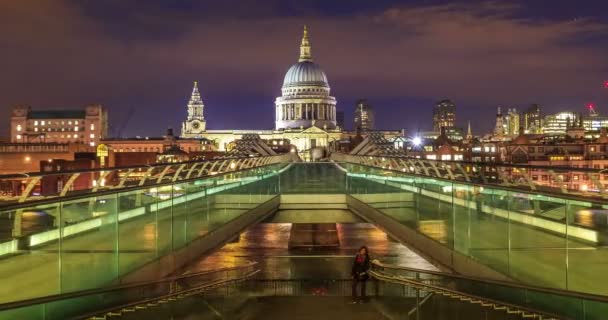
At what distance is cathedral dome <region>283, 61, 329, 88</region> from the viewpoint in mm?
174625

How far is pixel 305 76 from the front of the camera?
176000 millimetres

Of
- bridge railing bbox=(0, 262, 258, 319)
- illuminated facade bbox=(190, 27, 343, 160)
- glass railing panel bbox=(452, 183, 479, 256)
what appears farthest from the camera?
illuminated facade bbox=(190, 27, 343, 160)

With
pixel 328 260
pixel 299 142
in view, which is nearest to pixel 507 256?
pixel 328 260

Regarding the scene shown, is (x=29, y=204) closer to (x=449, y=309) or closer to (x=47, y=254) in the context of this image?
(x=47, y=254)

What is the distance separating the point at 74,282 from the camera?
21.8 feet

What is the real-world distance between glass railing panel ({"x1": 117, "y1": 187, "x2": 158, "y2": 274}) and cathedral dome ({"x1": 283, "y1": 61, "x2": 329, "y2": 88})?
166008 mm

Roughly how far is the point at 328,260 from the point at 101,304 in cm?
2390

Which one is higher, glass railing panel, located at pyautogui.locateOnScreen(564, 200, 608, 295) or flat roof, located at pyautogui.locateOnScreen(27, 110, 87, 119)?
flat roof, located at pyautogui.locateOnScreen(27, 110, 87, 119)

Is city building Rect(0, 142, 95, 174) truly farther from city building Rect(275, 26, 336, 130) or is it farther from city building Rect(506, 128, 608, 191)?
city building Rect(275, 26, 336, 130)

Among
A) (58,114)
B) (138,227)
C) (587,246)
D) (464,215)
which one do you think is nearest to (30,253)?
(138,227)

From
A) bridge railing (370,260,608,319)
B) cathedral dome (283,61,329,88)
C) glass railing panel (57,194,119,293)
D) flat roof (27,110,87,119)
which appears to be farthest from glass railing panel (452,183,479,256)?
flat roof (27,110,87,119)

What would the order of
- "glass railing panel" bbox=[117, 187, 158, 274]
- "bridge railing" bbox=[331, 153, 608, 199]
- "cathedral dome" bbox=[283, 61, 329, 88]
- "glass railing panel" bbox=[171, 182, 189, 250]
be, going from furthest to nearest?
"cathedral dome" bbox=[283, 61, 329, 88], "glass railing panel" bbox=[171, 182, 189, 250], "glass railing panel" bbox=[117, 187, 158, 274], "bridge railing" bbox=[331, 153, 608, 199]

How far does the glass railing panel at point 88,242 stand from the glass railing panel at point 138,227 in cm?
19

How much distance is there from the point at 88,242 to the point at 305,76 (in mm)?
170101
